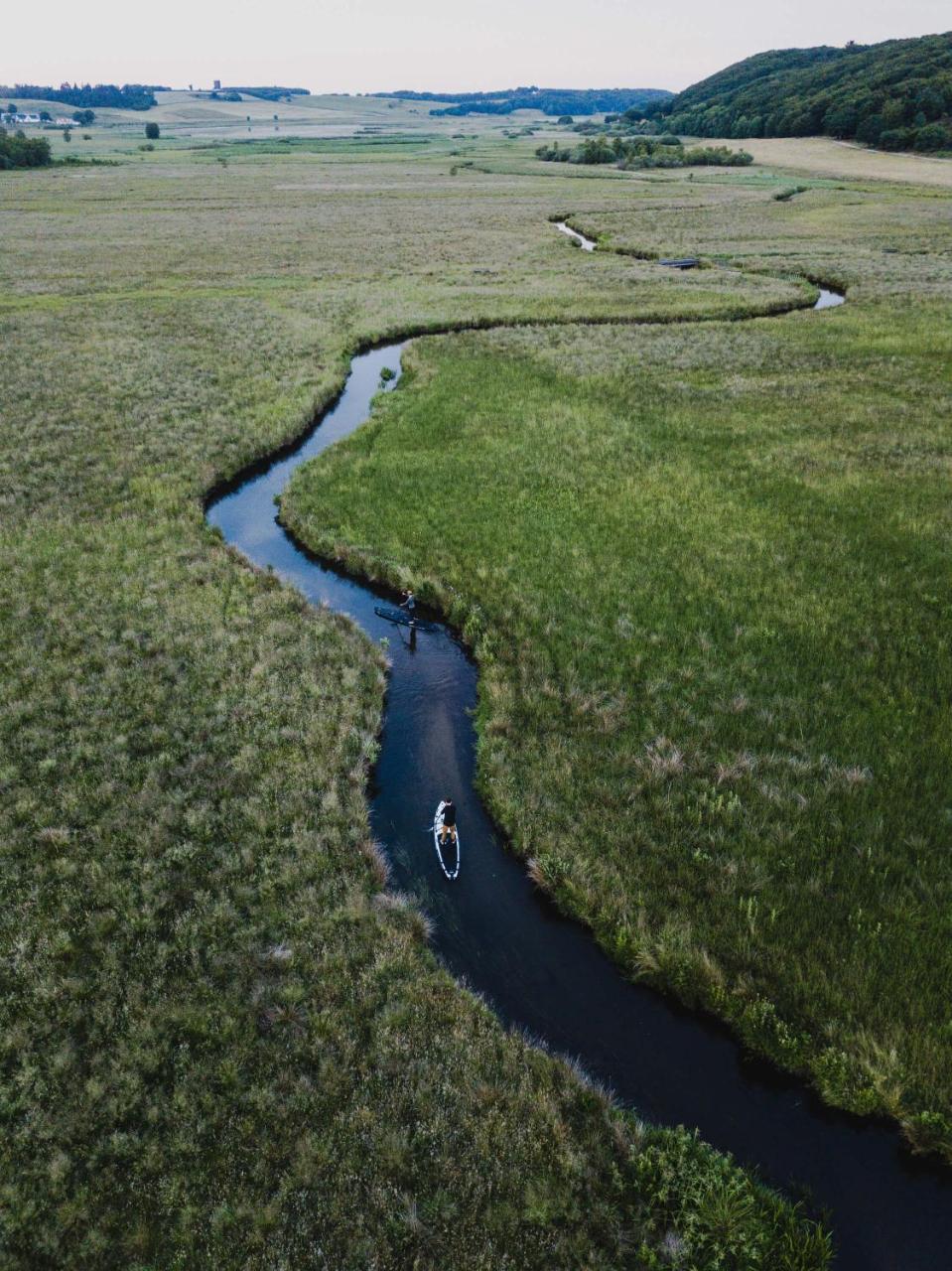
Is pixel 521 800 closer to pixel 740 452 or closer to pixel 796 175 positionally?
pixel 740 452

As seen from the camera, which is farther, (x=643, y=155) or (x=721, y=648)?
(x=643, y=155)

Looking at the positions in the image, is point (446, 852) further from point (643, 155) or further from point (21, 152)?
point (21, 152)

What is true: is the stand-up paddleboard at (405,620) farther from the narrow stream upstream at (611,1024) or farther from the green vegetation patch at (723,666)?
the narrow stream upstream at (611,1024)

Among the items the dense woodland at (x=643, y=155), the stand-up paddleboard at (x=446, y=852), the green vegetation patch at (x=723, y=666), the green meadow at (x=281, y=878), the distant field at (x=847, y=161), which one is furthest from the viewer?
the dense woodland at (x=643, y=155)

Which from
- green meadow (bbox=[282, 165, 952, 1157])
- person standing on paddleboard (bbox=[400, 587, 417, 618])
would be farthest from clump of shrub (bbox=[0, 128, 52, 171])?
person standing on paddleboard (bbox=[400, 587, 417, 618])

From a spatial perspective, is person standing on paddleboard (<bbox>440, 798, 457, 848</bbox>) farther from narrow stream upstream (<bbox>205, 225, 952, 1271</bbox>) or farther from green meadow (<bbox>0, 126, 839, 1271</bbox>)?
green meadow (<bbox>0, 126, 839, 1271</bbox>)

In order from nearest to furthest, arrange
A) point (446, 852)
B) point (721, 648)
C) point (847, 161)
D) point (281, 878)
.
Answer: point (281, 878) < point (446, 852) < point (721, 648) < point (847, 161)

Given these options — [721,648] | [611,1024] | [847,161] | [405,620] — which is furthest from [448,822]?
[847,161]

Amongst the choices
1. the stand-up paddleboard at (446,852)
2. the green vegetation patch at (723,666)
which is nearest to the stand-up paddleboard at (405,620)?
the green vegetation patch at (723,666)
